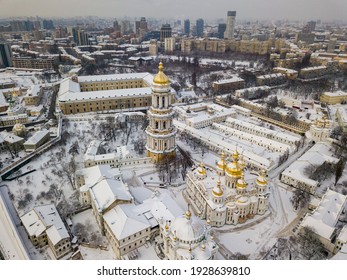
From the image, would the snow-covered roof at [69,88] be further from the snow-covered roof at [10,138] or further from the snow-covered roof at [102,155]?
the snow-covered roof at [102,155]

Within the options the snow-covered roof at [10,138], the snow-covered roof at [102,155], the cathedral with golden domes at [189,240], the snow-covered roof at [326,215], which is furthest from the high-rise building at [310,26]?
the snow-covered roof at [10,138]

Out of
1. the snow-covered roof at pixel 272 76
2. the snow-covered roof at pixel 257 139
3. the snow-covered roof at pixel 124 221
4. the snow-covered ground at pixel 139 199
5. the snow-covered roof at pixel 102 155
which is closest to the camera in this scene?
the snow-covered roof at pixel 124 221

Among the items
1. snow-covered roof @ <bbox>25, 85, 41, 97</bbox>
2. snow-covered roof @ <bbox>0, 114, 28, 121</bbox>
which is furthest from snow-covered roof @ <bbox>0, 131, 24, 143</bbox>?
snow-covered roof @ <bbox>25, 85, 41, 97</bbox>

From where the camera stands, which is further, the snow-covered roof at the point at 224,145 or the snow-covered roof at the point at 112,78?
the snow-covered roof at the point at 112,78

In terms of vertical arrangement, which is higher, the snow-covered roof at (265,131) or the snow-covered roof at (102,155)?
the snow-covered roof at (102,155)

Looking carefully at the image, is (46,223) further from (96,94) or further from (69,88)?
(69,88)

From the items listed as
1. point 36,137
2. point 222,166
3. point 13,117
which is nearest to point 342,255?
point 222,166

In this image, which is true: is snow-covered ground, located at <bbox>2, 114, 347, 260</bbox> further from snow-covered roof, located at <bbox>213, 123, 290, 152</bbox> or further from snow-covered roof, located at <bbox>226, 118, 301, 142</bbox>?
snow-covered roof, located at <bbox>226, 118, 301, 142</bbox>
